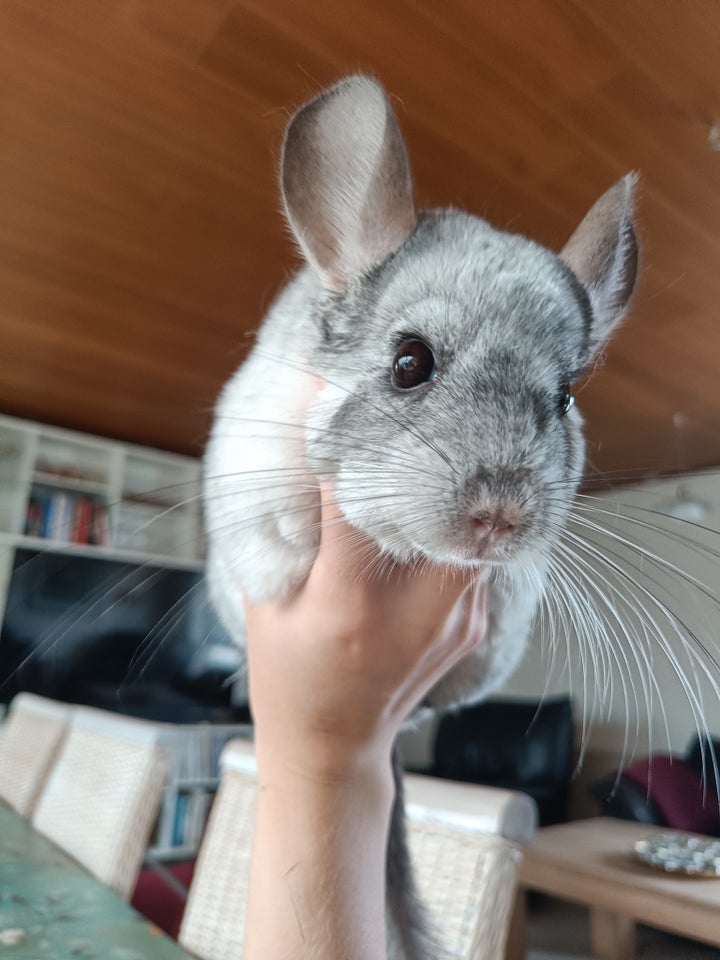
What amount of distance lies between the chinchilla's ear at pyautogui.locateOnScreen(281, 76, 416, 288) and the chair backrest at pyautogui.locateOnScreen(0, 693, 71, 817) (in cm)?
64

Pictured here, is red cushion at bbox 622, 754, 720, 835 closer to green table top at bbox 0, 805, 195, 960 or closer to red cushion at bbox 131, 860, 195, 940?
green table top at bbox 0, 805, 195, 960

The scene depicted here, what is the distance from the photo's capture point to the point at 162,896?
3.42 feet

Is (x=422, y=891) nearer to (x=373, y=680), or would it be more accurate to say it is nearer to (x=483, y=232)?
(x=373, y=680)

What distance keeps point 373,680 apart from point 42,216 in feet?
1.47

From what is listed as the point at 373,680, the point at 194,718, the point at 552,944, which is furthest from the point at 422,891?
the point at 194,718

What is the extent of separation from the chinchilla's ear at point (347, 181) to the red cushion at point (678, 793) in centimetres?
38

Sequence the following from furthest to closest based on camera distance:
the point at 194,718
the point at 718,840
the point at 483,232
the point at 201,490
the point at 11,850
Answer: the point at 194,718 → the point at 11,850 → the point at 201,490 → the point at 483,232 → the point at 718,840

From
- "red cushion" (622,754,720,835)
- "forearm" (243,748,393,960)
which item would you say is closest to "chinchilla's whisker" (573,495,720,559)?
"red cushion" (622,754,720,835)

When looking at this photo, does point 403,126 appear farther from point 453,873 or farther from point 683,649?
point 453,873

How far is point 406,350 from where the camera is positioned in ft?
1.45

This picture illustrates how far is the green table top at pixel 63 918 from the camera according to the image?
1.81 ft

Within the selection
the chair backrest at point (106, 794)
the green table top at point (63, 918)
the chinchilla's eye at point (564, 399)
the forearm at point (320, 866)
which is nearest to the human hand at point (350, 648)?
the forearm at point (320, 866)

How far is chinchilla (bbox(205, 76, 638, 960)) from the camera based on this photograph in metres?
0.38

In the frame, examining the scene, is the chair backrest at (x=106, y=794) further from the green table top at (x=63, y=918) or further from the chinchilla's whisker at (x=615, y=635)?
the chinchilla's whisker at (x=615, y=635)
